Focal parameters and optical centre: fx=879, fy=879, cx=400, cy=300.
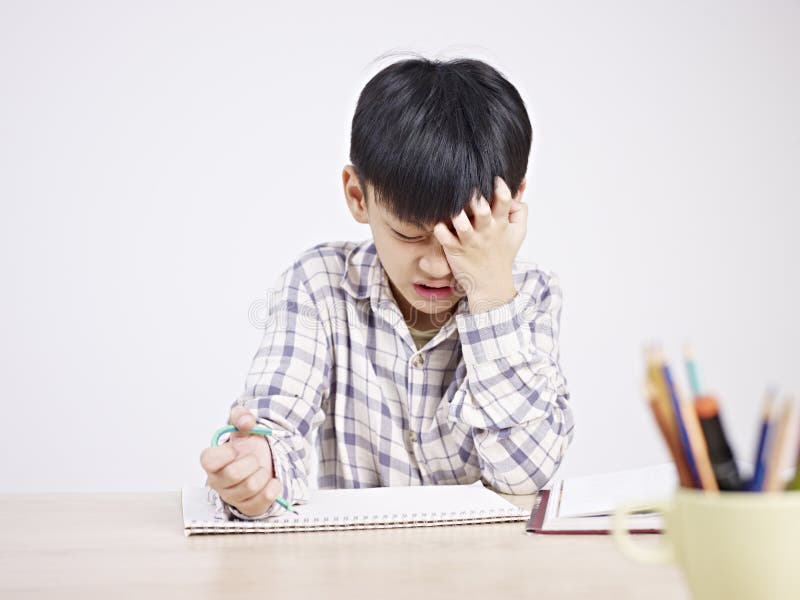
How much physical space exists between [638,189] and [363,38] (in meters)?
1.00

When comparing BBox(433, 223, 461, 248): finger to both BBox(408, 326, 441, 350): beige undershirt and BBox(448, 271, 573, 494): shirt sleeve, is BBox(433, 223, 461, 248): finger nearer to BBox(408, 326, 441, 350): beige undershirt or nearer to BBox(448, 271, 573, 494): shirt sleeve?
BBox(448, 271, 573, 494): shirt sleeve

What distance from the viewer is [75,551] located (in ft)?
2.42

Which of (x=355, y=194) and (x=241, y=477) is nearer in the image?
(x=241, y=477)

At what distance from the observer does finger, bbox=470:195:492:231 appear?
1046 millimetres

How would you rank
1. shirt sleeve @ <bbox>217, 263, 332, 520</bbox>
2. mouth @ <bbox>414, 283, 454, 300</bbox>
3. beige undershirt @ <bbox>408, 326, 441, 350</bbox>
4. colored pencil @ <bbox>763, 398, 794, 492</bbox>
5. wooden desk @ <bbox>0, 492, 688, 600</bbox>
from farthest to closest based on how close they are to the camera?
beige undershirt @ <bbox>408, 326, 441, 350</bbox> → mouth @ <bbox>414, 283, 454, 300</bbox> → shirt sleeve @ <bbox>217, 263, 332, 520</bbox> → wooden desk @ <bbox>0, 492, 688, 600</bbox> → colored pencil @ <bbox>763, 398, 794, 492</bbox>

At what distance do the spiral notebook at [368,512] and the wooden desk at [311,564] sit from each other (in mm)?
12

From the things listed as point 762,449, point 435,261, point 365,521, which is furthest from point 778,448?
point 435,261

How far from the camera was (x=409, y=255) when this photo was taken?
1108mm

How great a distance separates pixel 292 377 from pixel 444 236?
0.28 meters

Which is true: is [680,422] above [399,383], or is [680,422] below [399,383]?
above

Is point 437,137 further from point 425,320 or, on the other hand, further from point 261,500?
point 261,500

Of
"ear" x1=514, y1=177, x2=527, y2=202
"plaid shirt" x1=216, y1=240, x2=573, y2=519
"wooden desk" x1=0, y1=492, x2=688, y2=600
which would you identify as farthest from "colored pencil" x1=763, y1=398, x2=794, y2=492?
"ear" x1=514, y1=177, x2=527, y2=202

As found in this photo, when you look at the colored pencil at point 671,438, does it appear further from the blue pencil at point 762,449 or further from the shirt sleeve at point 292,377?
the shirt sleeve at point 292,377

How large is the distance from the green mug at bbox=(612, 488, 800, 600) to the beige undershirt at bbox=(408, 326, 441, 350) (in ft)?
2.92
